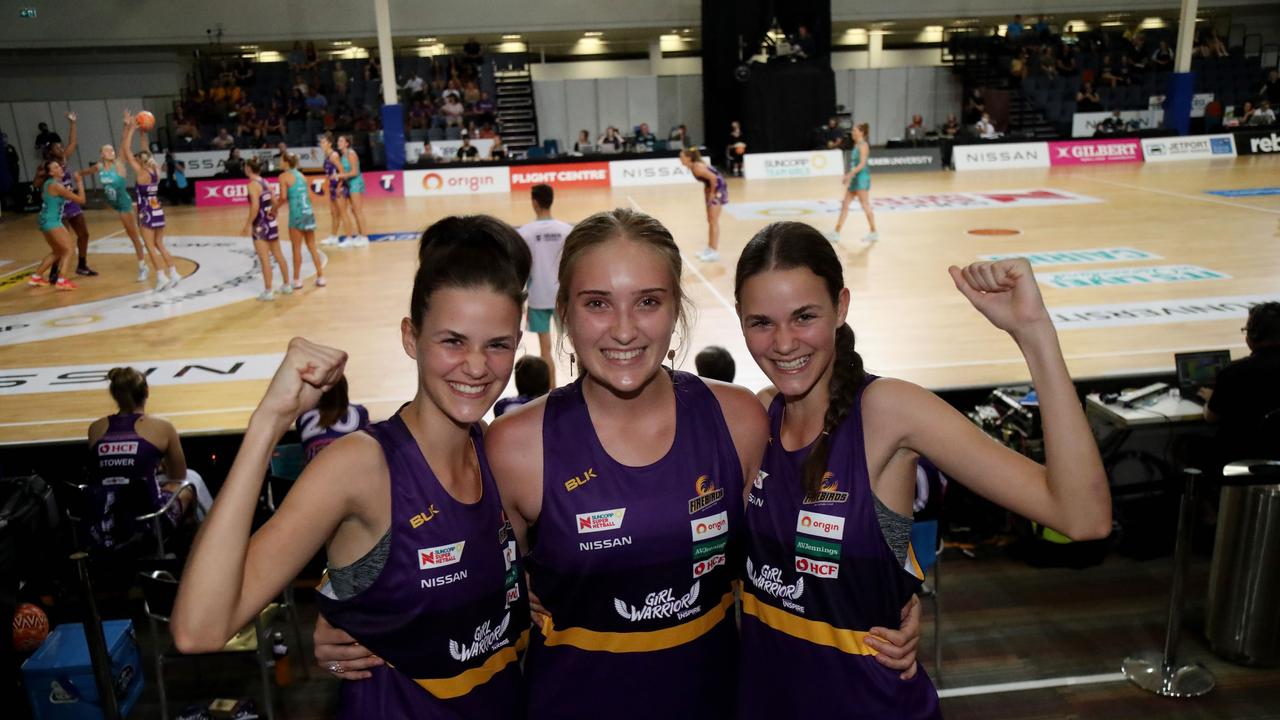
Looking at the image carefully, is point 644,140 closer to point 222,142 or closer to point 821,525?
point 222,142

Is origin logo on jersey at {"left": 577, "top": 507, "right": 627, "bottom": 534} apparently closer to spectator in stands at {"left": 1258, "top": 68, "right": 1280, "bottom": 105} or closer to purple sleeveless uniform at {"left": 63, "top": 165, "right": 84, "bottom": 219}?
purple sleeveless uniform at {"left": 63, "top": 165, "right": 84, "bottom": 219}

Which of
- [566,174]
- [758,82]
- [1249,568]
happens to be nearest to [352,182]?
[566,174]

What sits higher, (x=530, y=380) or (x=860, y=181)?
(x=860, y=181)

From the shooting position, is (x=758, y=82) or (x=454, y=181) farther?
(x=758, y=82)

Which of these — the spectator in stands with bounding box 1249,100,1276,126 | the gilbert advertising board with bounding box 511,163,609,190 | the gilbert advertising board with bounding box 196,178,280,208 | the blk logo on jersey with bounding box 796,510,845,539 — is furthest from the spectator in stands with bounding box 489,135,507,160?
the blk logo on jersey with bounding box 796,510,845,539

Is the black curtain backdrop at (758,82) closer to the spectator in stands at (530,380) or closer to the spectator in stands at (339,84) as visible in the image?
the spectator in stands at (339,84)

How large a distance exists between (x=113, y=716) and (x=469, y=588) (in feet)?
9.02

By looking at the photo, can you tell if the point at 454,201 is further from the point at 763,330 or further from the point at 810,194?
the point at 763,330

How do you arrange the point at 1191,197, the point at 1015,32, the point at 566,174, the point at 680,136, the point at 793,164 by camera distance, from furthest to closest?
1. the point at 1015,32
2. the point at 680,136
3. the point at 793,164
4. the point at 566,174
5. the point at 1191,197

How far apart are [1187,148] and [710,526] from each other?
2611 centimetres

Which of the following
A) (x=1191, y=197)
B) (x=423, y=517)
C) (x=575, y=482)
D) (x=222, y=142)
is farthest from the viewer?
(x=222, y=142)

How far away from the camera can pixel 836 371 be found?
7.18 feet

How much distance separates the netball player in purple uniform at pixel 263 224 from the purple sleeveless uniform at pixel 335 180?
3.07 m

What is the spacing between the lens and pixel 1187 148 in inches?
920
